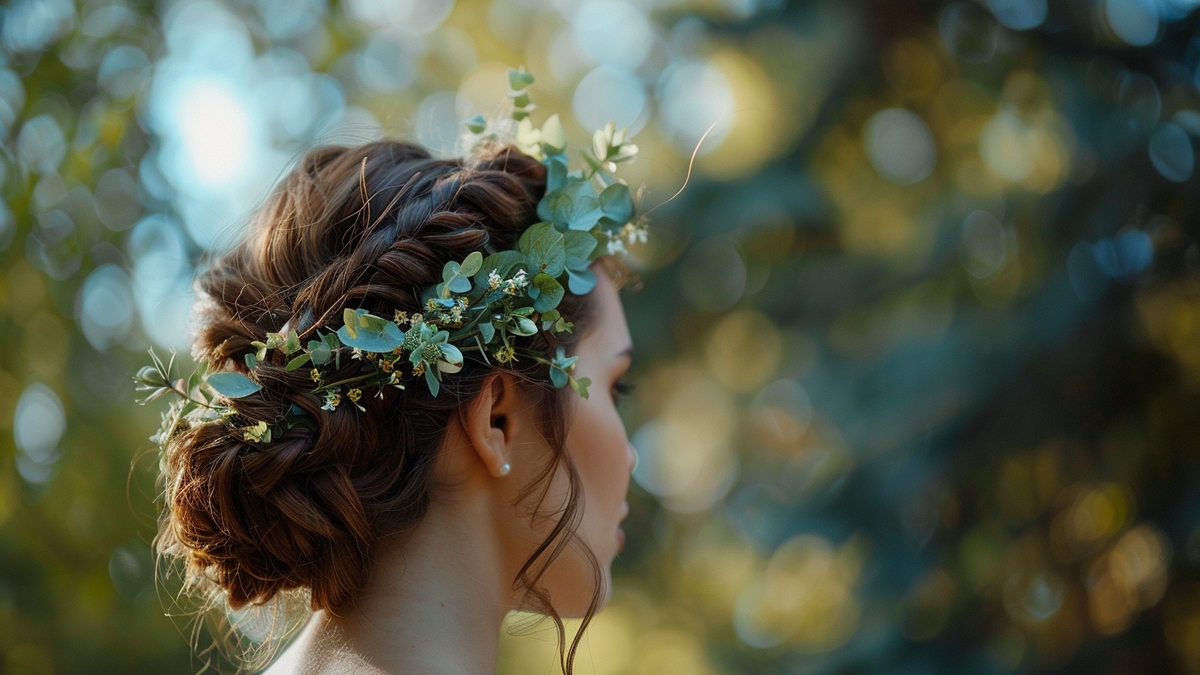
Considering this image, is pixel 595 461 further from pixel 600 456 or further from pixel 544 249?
pixel 544 249

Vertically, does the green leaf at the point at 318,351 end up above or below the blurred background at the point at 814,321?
above

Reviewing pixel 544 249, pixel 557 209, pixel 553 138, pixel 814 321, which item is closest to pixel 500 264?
pixel 544 249

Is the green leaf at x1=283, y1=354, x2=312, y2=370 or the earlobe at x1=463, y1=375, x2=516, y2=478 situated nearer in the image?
the green leaf at x1=283, y1=354, x2=312, y2=370

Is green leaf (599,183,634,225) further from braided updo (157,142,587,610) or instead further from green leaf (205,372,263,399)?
green leaf (205,372,263,399)

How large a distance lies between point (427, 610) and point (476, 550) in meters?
0.12

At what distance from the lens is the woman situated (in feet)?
4.10

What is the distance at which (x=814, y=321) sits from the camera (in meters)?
2.81

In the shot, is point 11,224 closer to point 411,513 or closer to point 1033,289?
point 411,513

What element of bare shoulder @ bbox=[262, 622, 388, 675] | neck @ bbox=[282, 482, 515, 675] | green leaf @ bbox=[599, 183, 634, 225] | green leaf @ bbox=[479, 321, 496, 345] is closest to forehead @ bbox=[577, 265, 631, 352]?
green leaf @ bbox=[599, 183, 634, 225]

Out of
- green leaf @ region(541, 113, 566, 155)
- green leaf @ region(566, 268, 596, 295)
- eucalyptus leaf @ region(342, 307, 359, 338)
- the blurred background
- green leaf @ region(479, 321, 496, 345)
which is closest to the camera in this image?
eucalyptus leaf @ region(342, 307, 359, 338)

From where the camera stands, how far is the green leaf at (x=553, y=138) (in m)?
1.65

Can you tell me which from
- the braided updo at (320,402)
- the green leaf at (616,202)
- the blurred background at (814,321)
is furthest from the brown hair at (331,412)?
the blurred background at (814,321)

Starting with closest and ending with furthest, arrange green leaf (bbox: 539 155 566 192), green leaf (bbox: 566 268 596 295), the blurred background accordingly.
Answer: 1. green leaf (bbox: 566 268 596 295)
2. green leaf (bbox: 539 155 566 192)
3. the blurred background

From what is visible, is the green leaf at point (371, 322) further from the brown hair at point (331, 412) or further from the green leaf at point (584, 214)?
the green leaf at point (584, 214)
